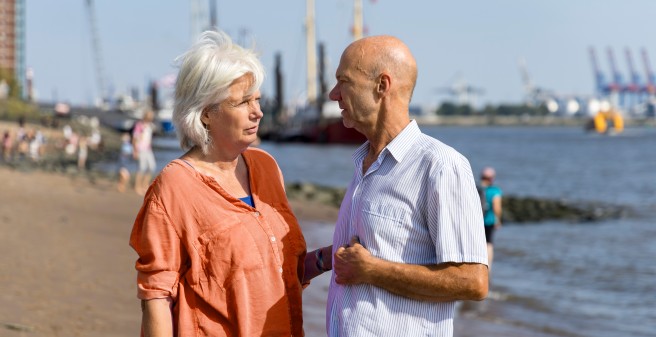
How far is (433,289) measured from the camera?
266 centimetres

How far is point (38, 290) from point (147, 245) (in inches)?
218

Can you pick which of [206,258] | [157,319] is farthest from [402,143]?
[157,319]

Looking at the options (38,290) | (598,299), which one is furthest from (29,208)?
(598,299)

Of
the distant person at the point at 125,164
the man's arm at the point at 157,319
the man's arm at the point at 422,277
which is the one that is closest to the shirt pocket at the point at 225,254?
the man's arm at the point at 157,319

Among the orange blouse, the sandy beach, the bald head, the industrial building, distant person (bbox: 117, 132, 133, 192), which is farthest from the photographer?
the industrial building

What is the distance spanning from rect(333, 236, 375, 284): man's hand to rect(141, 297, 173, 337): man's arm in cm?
50

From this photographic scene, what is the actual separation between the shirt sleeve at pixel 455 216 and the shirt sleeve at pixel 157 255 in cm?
75

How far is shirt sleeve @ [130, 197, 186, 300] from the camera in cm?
282

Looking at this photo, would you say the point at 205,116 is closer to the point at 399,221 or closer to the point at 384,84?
the point at 384,84

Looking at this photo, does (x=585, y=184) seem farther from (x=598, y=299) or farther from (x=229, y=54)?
(x=229, y=54)

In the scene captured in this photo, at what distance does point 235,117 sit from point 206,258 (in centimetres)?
43

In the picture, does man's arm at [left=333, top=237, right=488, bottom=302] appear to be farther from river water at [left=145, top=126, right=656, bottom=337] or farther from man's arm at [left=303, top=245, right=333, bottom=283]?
river water at [left=145, top=126, right=656, bottom=337]

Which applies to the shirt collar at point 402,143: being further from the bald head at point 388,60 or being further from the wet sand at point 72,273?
the wet sand at point 72,273

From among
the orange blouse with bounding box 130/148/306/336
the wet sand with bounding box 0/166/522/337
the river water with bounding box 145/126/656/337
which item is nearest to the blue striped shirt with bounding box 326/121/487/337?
the orange blouse with bounding box 130/148/306/336
